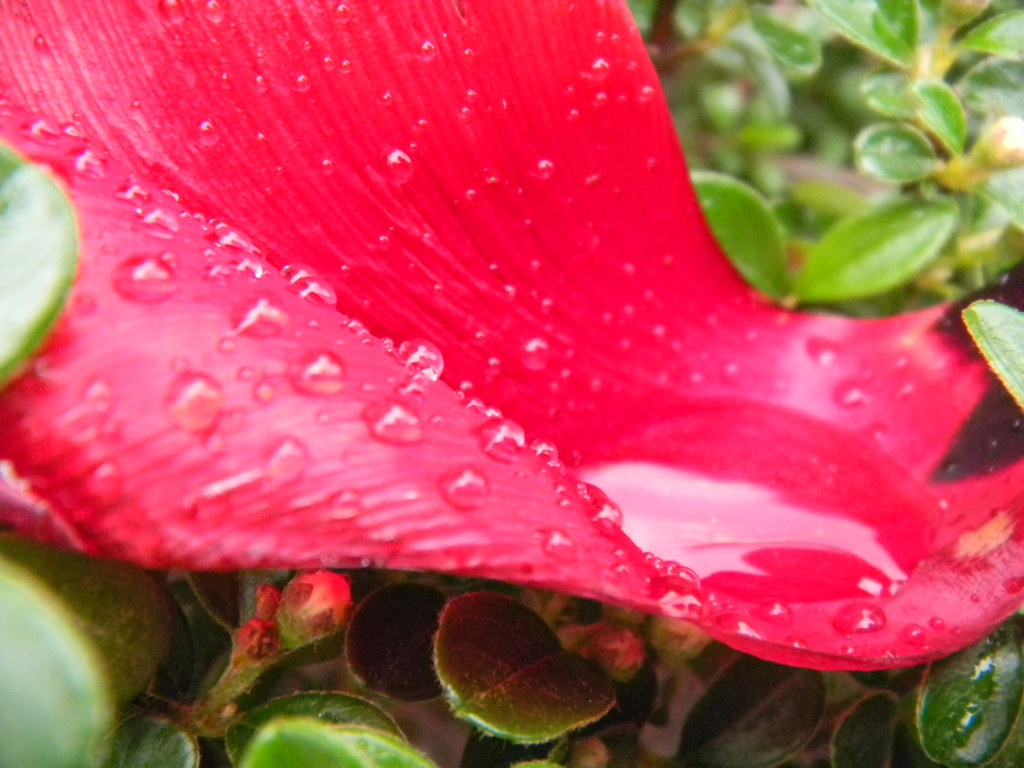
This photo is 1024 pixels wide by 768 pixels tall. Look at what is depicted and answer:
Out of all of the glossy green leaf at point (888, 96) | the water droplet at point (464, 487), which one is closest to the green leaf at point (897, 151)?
the glossy green leaf at point (888, 96)

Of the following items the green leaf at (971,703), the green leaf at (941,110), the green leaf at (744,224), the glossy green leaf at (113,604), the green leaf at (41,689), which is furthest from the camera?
the green leaf at (744,224)

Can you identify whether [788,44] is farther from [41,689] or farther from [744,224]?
[41,689]

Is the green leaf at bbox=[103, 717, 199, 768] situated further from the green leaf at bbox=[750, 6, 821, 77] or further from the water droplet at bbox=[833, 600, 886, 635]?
the green leaf at bbox=[750, 6, 821, 77]

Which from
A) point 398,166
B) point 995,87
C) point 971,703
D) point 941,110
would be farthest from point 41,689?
point 995,87

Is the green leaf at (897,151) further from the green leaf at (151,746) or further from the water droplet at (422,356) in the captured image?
the green leaf at (151,746)

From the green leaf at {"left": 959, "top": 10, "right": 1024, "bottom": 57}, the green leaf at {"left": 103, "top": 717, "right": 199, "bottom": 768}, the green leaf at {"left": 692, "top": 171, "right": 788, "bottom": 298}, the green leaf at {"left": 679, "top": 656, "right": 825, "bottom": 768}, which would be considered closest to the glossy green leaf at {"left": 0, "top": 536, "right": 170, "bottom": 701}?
the green leaf at {"left": 103, "top": 717, "right": 199, "bottom": 768}

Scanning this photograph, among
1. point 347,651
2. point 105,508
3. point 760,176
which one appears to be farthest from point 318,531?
point 760,176
